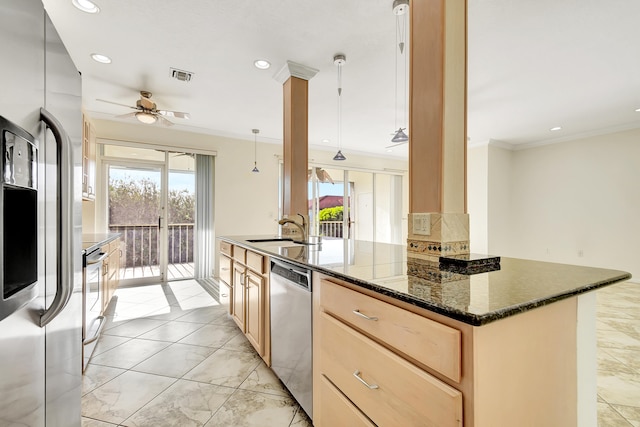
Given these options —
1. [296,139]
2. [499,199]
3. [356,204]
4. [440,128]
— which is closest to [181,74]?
[296,139]

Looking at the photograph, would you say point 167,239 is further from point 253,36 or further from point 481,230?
point 481,230

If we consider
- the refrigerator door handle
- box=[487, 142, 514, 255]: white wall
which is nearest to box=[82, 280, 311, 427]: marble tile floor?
the refrigerator door handle

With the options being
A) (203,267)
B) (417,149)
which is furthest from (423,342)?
(203,267)

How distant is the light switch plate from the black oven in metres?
1.94

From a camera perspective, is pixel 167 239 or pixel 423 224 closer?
pixel 423 224

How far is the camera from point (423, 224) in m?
1.44

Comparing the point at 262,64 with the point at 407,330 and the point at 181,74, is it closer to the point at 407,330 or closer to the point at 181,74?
the point at 181,74

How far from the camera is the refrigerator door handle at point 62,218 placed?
0.78 meters

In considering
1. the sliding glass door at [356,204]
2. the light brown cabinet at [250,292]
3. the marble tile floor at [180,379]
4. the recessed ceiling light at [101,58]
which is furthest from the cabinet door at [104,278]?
the sliding glass door at [356,204]

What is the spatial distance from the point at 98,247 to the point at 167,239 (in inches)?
108

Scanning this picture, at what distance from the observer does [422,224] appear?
4.75 ft

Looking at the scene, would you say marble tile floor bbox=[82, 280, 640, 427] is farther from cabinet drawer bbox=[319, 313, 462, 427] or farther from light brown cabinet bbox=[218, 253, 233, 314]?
cabinet drawer bbox=[319, 313, 462, 427]

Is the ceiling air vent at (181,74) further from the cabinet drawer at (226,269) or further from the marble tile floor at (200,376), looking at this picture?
the marble tile floor at (200,376)

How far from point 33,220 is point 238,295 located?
73.7 inches
